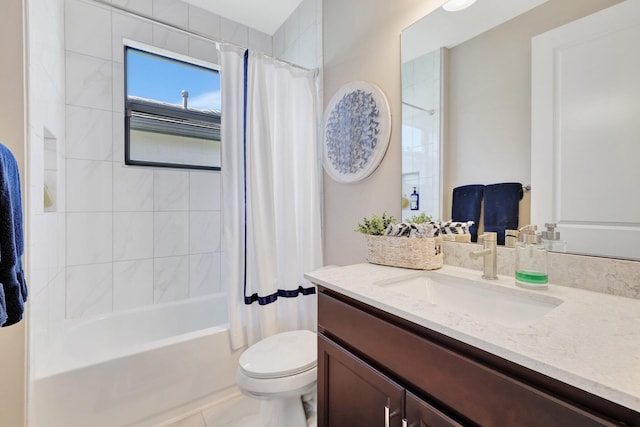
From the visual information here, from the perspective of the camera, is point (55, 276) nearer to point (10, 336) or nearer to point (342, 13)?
point (10, 336)

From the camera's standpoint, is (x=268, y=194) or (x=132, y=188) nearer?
(x=268, y=194)

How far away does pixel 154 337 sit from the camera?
204 cm

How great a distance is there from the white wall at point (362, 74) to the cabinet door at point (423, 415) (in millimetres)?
967

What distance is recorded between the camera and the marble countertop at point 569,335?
425 millimetres

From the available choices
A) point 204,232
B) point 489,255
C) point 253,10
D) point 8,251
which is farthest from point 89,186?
point 489,255

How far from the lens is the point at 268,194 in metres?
1.74

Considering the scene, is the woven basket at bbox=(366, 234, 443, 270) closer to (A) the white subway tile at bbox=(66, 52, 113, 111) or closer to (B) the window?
(B) the window

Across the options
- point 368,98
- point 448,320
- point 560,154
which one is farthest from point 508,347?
point 368,98

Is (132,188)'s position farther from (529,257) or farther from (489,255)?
(529,257)

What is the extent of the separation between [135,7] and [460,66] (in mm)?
2228

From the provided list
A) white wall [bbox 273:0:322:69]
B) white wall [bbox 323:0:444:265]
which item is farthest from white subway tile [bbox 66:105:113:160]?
white wall [bbox 323:0:444:265]

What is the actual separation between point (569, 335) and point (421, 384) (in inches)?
12.7

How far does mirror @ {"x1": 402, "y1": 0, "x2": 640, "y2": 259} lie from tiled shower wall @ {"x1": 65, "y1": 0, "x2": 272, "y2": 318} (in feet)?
4.27

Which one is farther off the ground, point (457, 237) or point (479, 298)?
point (457, 237)
